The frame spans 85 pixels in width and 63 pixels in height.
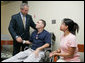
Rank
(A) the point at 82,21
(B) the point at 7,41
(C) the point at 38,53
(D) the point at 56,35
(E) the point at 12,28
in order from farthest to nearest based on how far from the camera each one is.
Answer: (B) the point at 7,41
(D) the point at 56,35
(A) the point at 82,21
(E) the point at 12,28
(C) the point at 38,53

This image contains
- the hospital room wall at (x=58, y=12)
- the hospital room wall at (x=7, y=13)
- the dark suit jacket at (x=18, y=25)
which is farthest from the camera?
the hospital room wall at (x=7, y=13)

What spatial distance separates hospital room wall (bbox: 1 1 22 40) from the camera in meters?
5.14

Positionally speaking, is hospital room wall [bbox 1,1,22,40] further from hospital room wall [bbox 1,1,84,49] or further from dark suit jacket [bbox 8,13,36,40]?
dark suit jacket [bbox 8,13,36,40]

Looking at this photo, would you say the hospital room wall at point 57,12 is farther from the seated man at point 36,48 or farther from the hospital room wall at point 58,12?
the seated man at point 36,48

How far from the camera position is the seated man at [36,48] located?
3064 mm

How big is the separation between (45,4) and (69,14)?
2.23 ft

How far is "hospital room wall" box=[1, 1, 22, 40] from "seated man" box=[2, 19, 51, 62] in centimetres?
189

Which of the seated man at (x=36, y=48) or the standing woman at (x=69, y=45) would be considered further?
the seated man at (x=36, y=48)

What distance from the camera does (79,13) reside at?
4.32 m

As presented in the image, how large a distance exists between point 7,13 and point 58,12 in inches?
62.9

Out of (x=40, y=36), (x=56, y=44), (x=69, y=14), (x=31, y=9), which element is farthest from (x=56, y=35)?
(x=40, y=36)

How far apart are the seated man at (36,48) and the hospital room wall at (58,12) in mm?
1248

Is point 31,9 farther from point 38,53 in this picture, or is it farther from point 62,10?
point 38,53

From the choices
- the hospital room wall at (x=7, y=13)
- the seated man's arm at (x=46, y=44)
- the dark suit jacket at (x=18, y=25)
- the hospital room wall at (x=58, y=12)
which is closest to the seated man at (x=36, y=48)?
the seated man's arm at (x=46, y=44)
